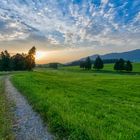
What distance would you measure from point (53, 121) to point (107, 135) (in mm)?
3861

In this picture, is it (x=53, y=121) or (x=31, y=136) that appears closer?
(x=31, y=136)

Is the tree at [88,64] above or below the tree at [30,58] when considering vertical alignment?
below

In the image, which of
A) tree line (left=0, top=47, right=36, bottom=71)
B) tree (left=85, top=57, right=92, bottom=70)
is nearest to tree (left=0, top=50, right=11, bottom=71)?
tree line (left=0, top=47, right=36, bottom=71)

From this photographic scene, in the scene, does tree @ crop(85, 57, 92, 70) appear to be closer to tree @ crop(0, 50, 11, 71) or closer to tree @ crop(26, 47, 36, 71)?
tree @ crop(26, 47, 36, 71)

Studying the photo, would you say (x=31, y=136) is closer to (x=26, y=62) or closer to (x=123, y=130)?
(x=123, y=130)

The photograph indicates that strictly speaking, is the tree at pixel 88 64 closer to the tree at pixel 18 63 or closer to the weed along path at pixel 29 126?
the tree at pixel 18 63

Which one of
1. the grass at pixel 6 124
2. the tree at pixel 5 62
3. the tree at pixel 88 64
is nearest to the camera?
the grass at pixel 6 124

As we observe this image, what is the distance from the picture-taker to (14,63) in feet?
452

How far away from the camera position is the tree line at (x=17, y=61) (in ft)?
443

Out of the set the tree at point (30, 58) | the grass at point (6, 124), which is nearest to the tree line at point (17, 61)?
the tree at point (30, 58)

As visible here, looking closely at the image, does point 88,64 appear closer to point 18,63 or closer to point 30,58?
point 30,58

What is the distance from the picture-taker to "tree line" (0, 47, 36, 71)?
5310 inches

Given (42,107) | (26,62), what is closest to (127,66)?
(26,62)

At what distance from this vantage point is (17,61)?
137875mm
